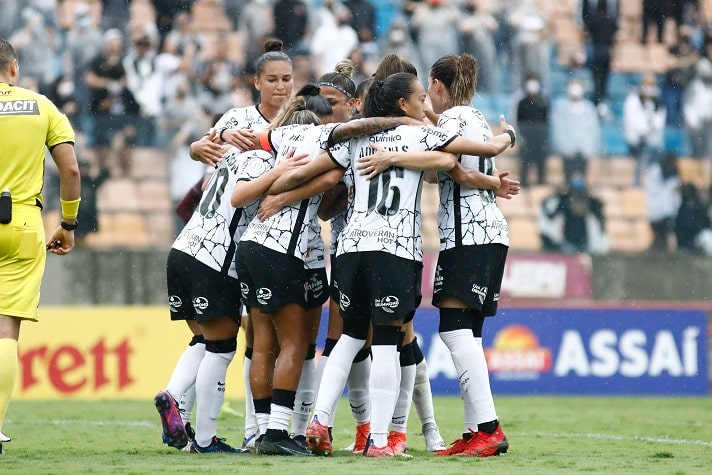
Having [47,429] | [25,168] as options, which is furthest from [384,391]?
[47,429]

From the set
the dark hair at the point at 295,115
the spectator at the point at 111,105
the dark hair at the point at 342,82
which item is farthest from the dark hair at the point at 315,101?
the spectator at the point at 111,105

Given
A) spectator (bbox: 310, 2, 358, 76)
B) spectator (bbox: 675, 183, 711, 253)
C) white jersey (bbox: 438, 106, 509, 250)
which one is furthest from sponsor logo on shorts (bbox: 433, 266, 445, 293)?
spectator (bbox: 310, 2, 358, 76)

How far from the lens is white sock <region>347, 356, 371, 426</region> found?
7.13m

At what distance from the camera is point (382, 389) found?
6324 millimetres

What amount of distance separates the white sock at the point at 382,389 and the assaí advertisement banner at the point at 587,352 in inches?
286

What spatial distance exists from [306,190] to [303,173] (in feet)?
0.34

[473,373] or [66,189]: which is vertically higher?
[66,189]

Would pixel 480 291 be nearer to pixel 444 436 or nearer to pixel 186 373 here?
pixel 186 373

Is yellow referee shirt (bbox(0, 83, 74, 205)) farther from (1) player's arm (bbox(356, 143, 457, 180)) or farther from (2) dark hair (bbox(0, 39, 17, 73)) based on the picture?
(1) player's arm (bbox(356, 143, 457, 180))

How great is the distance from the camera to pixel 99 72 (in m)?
15.3

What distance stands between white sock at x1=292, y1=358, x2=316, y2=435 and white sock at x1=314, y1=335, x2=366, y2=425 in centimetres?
44

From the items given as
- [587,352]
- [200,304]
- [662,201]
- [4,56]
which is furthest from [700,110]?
[4,56]

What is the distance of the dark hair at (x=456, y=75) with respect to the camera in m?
6.88

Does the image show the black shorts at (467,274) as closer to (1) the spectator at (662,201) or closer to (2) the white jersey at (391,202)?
(2) the white jersey at (391,202)
